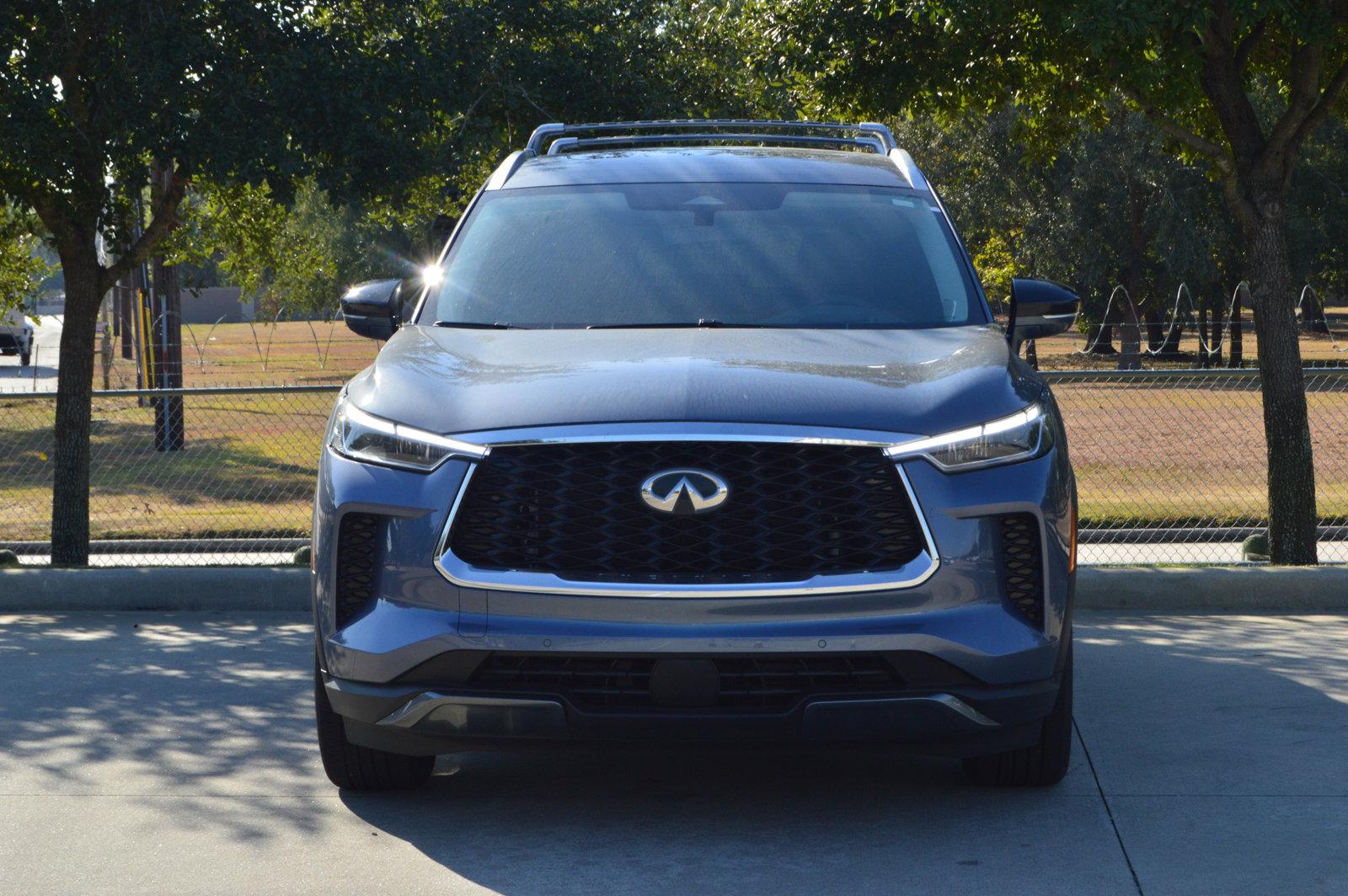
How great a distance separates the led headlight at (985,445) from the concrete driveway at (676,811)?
3.18 ft

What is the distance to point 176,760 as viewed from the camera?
558 centimetres

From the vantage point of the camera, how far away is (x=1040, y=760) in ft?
16.3

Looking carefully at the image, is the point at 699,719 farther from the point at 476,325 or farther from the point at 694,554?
the point at 476,325

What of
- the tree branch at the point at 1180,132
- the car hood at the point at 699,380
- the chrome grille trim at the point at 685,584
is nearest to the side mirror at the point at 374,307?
the car hood at the point at 699,380

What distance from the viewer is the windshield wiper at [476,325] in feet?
17.6

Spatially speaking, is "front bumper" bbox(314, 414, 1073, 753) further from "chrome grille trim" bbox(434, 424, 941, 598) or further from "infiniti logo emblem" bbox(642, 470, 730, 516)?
"infiniti logo emblem" bbox(642, 470, 730, 516)

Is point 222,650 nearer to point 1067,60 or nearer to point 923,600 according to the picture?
point 923,600

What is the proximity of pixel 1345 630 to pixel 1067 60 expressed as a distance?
3881 millimetres

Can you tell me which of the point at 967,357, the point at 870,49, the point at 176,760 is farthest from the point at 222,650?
the point at 870,49

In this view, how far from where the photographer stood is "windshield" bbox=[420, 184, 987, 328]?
5.46m

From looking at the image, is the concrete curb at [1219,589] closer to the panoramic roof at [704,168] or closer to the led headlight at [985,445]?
the panoramic roof at [704,168]

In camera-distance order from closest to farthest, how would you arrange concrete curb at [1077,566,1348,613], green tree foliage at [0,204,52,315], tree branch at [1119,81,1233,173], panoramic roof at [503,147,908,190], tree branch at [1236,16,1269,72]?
panoramic roof at [503,147,908,190]
concrete curb at [1077,566,1348,613]
tree branch at [1236,16,1269,72]
tree branch at [1119,81,1233,173]
green tree foliage at [0,204,52,315]

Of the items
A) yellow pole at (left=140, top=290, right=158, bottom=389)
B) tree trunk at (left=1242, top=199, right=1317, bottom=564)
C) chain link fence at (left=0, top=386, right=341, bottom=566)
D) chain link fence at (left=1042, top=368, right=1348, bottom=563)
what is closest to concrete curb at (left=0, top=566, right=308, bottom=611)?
chain link fence at (left=0, top=386, right=341, bottom=566)

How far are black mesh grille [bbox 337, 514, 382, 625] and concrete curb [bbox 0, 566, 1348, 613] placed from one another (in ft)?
13.1
